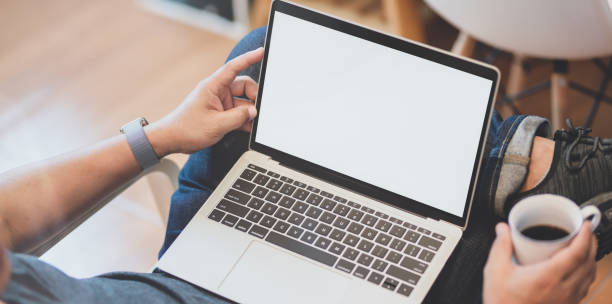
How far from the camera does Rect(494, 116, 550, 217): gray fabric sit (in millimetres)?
914

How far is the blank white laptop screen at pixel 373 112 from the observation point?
34.2 inches

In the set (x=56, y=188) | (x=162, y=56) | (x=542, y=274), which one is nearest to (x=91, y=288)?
(x=56, y=188)

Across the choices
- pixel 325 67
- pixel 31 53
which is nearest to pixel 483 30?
pixel 325 67

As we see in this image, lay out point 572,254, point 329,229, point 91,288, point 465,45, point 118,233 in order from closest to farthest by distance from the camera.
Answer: point 572,254, point 91,288, point 329,229, point 118,233, point 465,45

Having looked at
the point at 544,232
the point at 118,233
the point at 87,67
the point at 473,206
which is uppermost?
the point at 544,232

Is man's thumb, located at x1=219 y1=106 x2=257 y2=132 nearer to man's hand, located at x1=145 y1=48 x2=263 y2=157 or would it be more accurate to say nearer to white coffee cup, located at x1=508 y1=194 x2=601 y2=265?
man's hand, located at x1=145 y1=48 x2=263 y2=157

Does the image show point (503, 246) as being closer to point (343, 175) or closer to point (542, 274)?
point (542, 274)

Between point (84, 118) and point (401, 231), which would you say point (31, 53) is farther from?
point (401, 231)

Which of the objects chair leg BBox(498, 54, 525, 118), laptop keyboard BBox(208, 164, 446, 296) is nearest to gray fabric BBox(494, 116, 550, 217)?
laptop keyboard BBox(208, 164, 446, 296)

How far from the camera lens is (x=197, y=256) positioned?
938 millimetres

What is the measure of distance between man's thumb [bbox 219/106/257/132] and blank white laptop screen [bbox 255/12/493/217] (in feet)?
0.06

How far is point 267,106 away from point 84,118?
1.13m

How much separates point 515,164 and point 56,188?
0.70 meters

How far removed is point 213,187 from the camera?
1.10 meters
